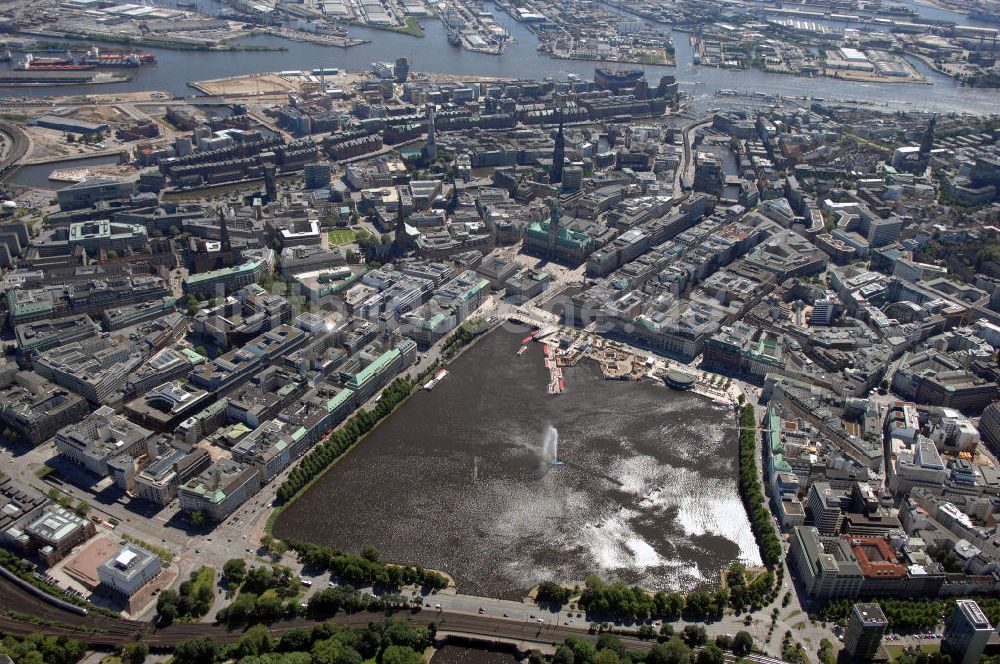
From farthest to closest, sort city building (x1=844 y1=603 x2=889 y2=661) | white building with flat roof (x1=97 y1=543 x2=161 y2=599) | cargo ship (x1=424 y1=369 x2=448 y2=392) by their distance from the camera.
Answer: cargo ship (x1=424 y1=369 x2=448 y2=392)
white building with flat roof (x1=97 y1=543 x2=161 y2=599)
city building (x1=844 y1=603 x2=889 y2=661)

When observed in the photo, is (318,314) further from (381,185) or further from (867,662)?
(867,662)

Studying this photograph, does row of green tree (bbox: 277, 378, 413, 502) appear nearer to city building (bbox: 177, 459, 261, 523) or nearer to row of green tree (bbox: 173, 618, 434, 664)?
city building (bbox: 177, 459, 261, 523)

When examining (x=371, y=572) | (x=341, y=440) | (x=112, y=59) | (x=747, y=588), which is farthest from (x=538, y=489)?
(x=112, y=59)

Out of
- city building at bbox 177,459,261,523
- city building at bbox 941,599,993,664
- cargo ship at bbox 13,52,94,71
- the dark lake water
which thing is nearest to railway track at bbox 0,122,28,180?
cargo ship at bbox 13,52,94,71

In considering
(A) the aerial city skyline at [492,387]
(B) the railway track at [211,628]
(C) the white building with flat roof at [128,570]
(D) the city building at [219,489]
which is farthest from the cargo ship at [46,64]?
(C) the white building with flat roof at [128,570]

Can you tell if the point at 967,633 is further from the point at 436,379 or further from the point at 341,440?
the point at 341,440

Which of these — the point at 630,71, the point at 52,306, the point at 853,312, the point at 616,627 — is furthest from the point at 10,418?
the point at 630,71

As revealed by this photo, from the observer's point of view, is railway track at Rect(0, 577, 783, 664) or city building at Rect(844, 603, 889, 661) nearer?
city building at Rect(844, 603, 889, 661)
